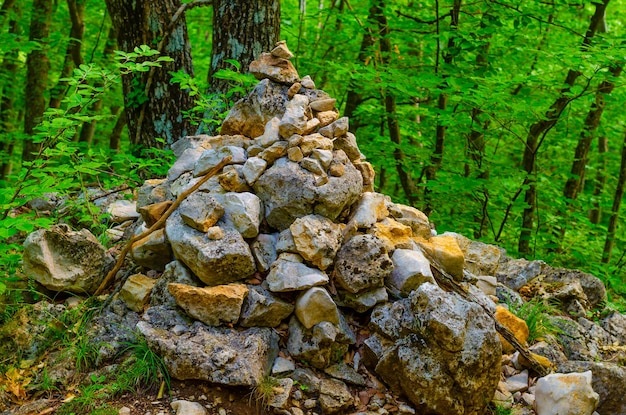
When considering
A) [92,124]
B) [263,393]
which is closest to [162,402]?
[263,393]

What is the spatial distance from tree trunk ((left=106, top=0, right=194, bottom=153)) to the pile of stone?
2.04 m

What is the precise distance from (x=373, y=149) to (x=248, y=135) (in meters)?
3.88

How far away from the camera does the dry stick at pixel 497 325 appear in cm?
311

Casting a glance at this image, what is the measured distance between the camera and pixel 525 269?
4.33m

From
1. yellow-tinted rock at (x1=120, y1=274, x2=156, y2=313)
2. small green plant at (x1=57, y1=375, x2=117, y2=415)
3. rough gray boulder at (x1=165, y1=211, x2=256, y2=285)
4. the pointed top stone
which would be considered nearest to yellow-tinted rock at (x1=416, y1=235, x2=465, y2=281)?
rough gray boulder at (x1=165, y1=211, x2=256, y2=285)

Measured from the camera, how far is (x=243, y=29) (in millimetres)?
4926

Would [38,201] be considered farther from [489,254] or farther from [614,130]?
[614,130]

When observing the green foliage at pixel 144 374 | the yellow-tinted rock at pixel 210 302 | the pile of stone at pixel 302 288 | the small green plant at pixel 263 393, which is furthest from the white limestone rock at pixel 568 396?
the green foliage at pixel 144 374

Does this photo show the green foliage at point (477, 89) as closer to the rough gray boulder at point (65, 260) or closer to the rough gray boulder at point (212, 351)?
the rough gray boulder at point (65, 260)

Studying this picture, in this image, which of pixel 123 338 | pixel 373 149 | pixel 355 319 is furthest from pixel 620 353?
pixel 373 149

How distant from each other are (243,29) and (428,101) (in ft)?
14.2

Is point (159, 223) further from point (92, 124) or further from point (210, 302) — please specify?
point (92, 124)

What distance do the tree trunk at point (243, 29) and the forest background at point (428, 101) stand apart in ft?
0.18

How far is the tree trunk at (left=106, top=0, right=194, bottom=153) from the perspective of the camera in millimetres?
5191
